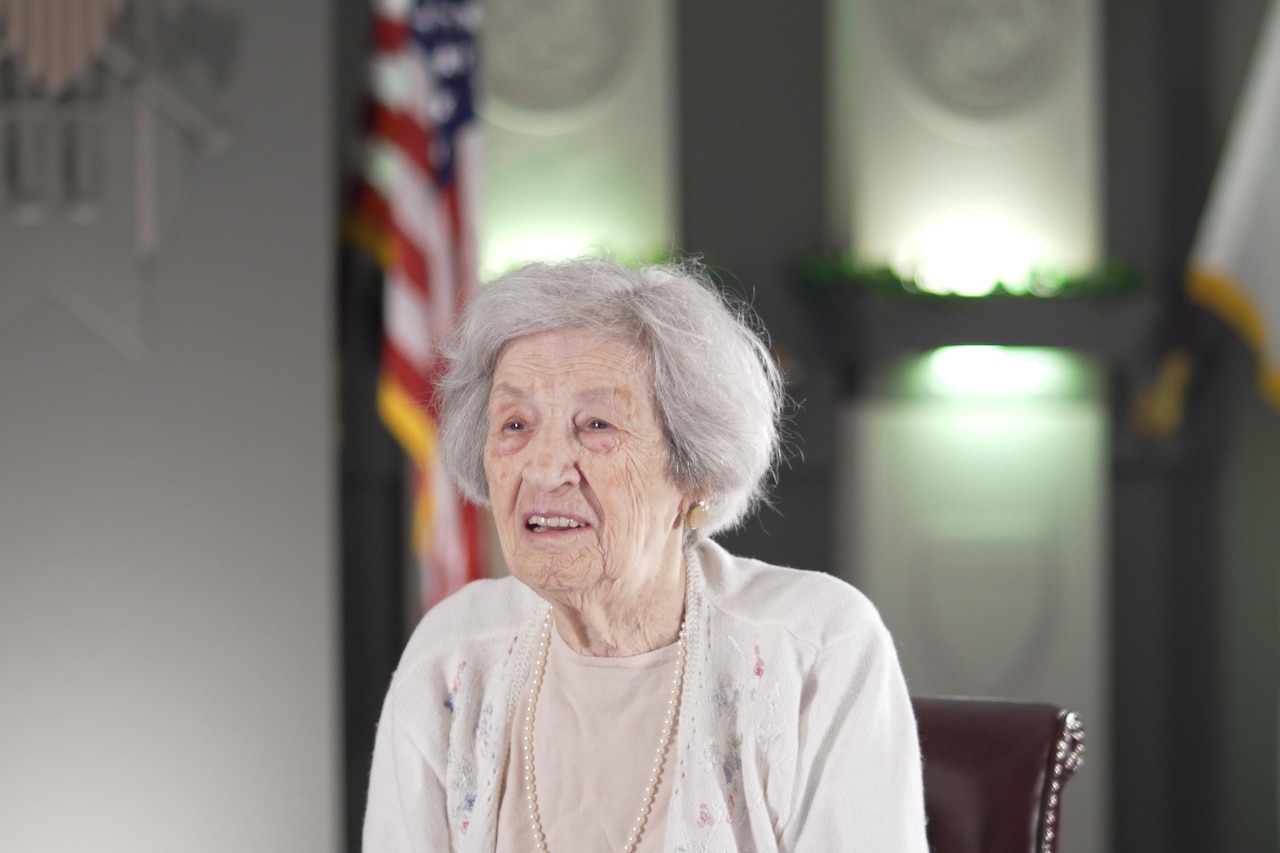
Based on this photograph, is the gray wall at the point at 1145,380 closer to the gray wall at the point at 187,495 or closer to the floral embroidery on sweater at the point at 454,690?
the gray wall at the point at 187,495

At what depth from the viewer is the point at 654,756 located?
5.48ft

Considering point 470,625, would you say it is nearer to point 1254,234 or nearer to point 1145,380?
point 1254,234

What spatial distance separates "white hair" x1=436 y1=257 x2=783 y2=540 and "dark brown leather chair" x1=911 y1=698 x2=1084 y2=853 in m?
0.46

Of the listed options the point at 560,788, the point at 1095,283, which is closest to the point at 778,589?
the point at 560,788

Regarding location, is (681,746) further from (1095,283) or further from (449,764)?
(1095,283)

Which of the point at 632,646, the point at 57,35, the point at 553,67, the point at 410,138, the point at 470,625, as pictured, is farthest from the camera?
the point at 553,67

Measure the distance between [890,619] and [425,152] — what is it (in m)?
2.01

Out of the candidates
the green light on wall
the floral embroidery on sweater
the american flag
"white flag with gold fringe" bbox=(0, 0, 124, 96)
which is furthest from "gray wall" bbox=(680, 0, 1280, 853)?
the floral embroidery on sweater

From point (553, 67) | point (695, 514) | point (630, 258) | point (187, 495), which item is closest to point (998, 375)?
point (630, 258)

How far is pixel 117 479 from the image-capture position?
346 centimetres

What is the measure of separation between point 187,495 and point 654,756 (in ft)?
7.15

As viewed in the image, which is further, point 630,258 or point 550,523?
point 630,258

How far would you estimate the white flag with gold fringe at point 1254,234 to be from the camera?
3.84m

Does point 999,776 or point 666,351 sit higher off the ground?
point 666,351
